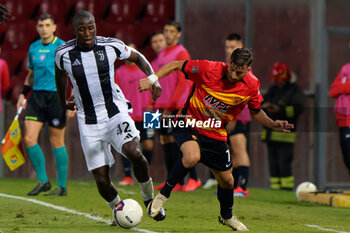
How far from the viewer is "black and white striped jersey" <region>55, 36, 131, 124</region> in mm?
7207

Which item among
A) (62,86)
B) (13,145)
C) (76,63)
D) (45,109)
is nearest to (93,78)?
(76,63)

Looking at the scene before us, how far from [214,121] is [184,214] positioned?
1549 millimetres

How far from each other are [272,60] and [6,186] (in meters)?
4.54

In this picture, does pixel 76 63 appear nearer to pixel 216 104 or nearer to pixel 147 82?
pixel 147 82

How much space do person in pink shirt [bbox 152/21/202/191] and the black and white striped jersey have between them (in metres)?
3.55

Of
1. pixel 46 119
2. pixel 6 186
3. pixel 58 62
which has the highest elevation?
pixel 58 62

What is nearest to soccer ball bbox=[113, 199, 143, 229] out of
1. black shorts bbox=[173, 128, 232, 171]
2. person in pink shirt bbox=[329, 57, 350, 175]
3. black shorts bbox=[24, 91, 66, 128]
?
black shorts bbox=[173, 128, 232, 171]

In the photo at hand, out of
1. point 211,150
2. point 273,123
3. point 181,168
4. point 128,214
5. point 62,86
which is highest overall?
point 62,86

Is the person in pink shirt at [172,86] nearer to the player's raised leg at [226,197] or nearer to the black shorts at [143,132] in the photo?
the black shorts at [143,132]

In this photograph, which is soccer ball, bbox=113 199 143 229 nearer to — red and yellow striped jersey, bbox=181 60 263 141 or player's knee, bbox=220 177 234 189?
player's knee, bbox=220 177 234 189

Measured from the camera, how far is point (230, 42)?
35.2 ft

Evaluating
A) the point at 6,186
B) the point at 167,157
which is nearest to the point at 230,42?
the point at 167,157

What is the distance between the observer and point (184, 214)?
8688 mm

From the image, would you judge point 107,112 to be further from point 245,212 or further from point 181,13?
point 181,13
